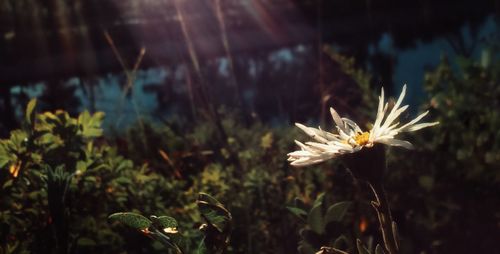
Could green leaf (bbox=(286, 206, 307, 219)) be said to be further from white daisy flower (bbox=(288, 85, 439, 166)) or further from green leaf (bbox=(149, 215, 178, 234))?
green leaf (bbox=(149, 215, 178, 234))

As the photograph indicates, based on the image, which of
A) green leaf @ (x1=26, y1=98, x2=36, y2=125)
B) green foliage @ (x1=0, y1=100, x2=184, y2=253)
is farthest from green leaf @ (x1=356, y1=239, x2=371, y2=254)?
green leaf @ (x1=26, y1=98, x2=36, y2=125)

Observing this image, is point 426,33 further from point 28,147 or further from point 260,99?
point 28,147

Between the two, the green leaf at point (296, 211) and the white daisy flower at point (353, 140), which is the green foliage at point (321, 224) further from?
the white daisy flower at point (353, 140)

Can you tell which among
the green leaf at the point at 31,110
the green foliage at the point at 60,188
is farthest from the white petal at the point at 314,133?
the green leaf at the point at 31,110

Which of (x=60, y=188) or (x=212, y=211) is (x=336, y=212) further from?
(x=60, y=188)

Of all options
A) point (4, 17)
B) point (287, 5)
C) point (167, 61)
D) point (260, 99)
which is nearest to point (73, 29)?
point (4, 17)

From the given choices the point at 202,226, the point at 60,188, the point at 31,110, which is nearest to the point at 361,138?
the point at 202,226
